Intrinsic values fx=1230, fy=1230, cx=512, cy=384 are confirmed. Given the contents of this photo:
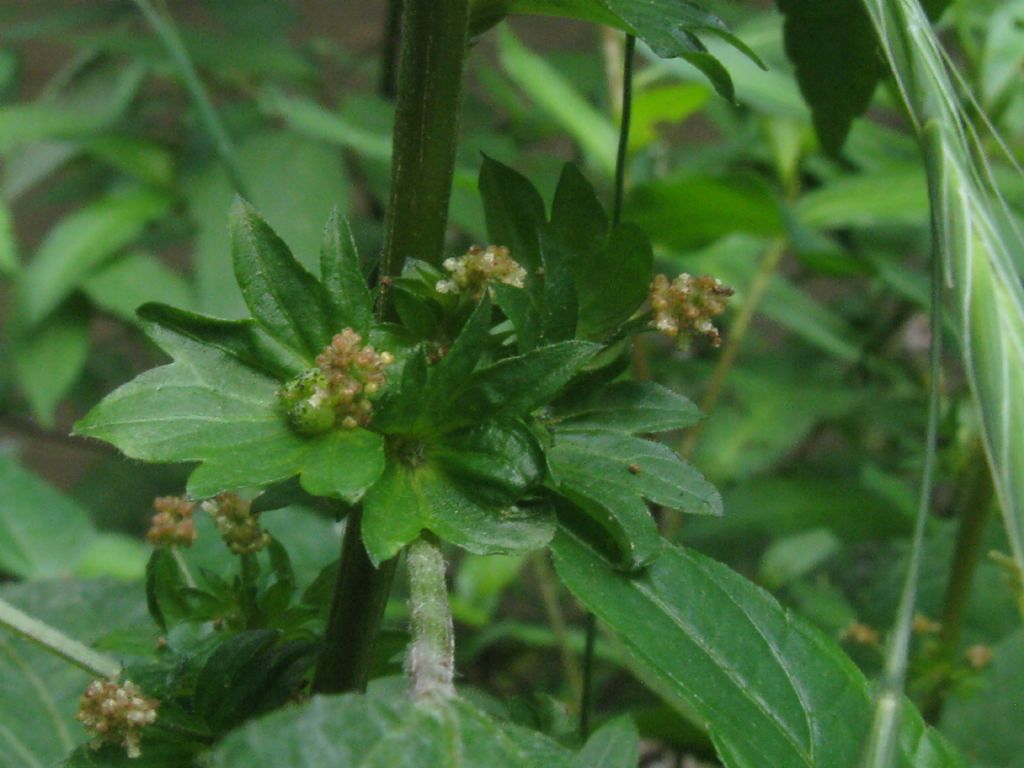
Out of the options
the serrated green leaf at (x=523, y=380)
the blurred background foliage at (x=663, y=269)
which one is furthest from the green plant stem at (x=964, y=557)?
the serrated green leaf at (x=523, y=380)

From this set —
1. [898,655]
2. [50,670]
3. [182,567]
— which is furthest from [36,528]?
[898,655]

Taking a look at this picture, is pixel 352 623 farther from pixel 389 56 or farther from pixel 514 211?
pixel 389 56

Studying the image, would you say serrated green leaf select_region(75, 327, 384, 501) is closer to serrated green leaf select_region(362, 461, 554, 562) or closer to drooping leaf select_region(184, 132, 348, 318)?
serrated green leaf select_region(362, 461, 554, 562)

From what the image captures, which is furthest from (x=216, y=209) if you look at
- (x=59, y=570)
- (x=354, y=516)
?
(x=354, y=516)

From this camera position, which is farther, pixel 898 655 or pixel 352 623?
pixel 352 623

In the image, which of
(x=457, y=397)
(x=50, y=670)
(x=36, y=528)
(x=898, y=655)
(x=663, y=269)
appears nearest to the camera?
(x=898, y=655)

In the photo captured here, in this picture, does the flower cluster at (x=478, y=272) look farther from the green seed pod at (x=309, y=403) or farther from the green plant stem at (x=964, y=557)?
the green plant stem at (x=964, y=557)

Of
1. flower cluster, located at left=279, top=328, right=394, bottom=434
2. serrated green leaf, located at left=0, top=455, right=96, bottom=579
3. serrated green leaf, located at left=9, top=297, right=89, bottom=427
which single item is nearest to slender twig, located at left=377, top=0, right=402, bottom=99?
Answer: serrated green leaf, located at left=9, top=297, right=89, bottom=427
